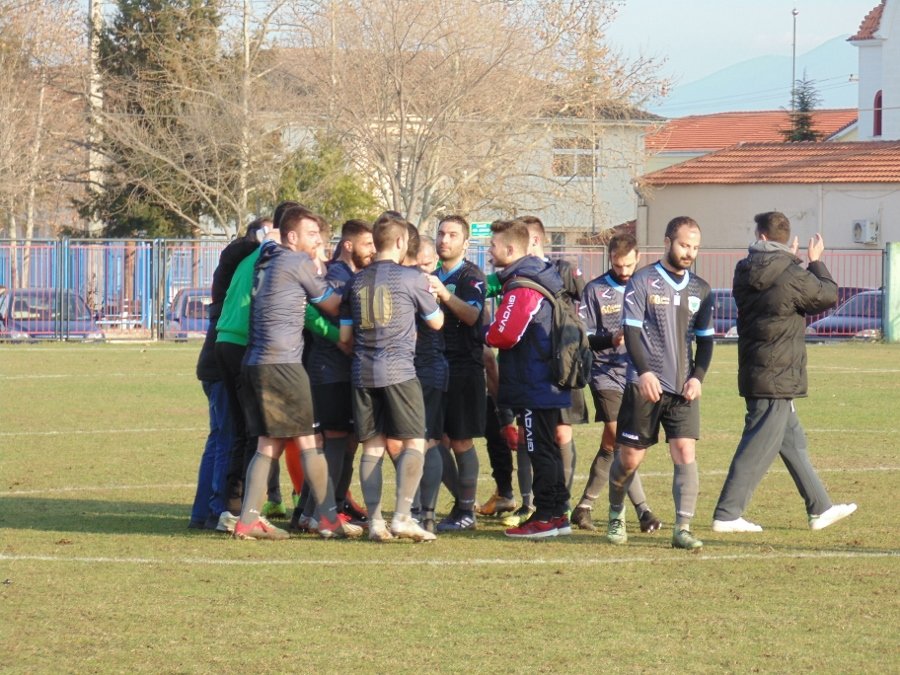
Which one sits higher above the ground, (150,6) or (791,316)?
(150,6)

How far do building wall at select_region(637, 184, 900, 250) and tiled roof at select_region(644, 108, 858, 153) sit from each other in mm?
18162

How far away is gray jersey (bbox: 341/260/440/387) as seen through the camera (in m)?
8.70

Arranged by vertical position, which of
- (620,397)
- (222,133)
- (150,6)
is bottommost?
(620,397)

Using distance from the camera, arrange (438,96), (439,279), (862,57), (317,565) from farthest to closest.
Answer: (862,57) → (438,96) → (439,279) → (317,565)

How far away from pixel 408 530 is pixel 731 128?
67393mm

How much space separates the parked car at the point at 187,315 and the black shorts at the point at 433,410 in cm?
2499

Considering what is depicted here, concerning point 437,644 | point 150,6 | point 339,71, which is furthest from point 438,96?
point 437,644

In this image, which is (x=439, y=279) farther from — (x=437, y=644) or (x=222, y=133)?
(x=222, y=133)

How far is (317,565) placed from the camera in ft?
27.0

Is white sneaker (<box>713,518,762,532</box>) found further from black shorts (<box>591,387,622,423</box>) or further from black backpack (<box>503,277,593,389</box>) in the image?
black backpack (<box>503,277,593,389</box>)

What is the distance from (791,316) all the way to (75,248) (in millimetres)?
27803

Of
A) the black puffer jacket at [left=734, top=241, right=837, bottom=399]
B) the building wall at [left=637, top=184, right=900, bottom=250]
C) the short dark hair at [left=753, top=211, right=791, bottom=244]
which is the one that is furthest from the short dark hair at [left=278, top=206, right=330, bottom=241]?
the building wall at [left=637, top=184, right=900, bottom=250]

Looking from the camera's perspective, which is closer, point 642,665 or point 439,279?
point 642,665

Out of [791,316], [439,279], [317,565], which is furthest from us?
[439,279]
